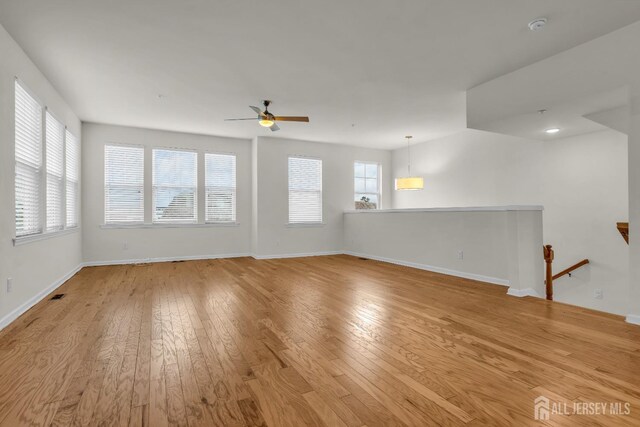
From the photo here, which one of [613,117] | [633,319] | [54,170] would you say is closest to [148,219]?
[54,170]

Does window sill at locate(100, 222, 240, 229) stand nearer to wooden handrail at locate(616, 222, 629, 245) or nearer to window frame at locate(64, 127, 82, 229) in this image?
window frame at locate(64, 127, 82, 229)

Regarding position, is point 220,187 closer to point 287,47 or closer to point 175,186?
point 175,186

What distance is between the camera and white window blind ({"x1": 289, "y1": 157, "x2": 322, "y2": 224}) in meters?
7.41

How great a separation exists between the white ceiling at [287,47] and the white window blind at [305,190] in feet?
7.66

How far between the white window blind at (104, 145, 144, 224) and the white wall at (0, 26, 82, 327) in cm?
202

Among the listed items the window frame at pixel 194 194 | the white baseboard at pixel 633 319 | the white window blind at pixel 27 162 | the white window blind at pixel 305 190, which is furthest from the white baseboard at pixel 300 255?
the white baseboard at pixel 633 319

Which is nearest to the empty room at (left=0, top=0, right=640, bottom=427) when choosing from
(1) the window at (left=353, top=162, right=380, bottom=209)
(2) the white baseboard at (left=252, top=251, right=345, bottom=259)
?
(2) the white baseboard at (left=252, top=251, right=345, bottom=259)

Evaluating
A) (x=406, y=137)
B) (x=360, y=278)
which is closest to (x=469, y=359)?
(x=360, y=278)

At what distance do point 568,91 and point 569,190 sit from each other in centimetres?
250

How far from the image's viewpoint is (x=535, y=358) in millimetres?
2133

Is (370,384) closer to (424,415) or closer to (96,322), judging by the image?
(424,415)

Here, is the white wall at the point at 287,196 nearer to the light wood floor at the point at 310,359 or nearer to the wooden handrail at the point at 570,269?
the light wood floor at the point at 310,359

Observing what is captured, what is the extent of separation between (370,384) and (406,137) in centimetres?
639

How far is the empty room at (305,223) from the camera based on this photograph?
181cm
